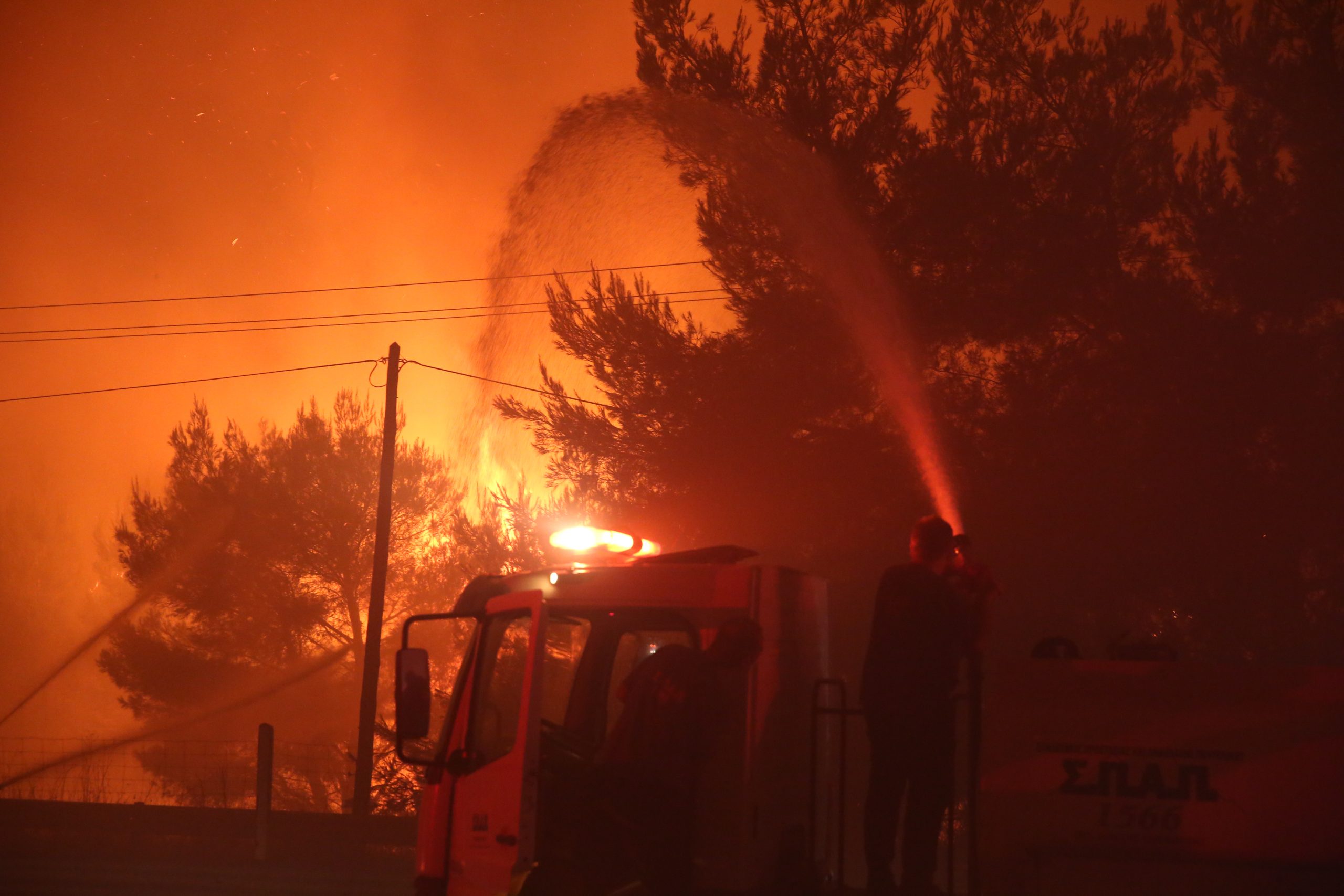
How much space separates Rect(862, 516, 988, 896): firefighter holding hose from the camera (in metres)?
4.18

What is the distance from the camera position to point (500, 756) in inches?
194

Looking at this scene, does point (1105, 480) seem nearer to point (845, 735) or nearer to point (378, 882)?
point (845, 735)

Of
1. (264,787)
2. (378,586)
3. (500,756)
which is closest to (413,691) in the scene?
(500,756)

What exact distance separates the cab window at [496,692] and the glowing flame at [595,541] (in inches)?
16.2

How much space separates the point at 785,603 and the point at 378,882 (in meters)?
10.4

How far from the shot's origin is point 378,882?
13.7 meters

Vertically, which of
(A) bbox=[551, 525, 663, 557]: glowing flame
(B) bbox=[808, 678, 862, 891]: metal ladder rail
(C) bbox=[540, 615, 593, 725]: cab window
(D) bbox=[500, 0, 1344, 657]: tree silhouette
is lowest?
(B) bbox=[808, 678, 862, 891]: metal ladder rail

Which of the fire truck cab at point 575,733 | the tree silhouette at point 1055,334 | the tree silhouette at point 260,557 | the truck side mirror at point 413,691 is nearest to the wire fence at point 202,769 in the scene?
the tree silhouette at point 260,557

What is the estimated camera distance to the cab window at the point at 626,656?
5285 mm

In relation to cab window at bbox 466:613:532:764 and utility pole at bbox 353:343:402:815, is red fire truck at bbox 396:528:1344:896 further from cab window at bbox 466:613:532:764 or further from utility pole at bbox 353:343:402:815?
utility pole at bbox 353:343:402:815

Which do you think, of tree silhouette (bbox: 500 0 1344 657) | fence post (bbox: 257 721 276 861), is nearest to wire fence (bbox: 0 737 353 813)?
fence post (bbox: 257 721 276 861)

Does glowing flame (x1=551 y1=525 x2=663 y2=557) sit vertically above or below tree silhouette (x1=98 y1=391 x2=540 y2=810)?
below

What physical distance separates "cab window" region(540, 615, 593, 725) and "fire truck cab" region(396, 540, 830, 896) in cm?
4

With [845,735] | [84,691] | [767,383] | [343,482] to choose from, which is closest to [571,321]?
[767,383]
